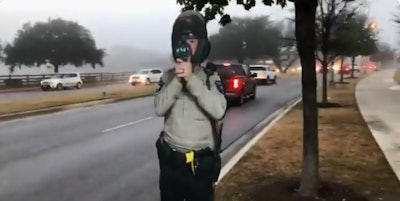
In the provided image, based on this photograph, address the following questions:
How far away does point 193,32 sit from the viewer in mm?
3027

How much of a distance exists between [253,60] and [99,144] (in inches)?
2762

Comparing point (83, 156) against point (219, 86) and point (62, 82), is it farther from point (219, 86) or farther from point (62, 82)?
point (62, 82)

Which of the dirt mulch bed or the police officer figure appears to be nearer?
the police officer figure

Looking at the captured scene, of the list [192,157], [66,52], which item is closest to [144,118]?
[192,157]

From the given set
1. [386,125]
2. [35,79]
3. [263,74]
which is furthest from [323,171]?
[35,79]

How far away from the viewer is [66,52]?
180ft

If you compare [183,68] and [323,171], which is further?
[323,171]

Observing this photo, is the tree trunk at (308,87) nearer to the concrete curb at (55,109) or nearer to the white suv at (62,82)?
the concrete curb at (55,109)

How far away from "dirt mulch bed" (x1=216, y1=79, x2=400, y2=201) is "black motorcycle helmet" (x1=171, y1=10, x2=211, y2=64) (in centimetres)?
323

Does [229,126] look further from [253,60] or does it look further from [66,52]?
[253,60]

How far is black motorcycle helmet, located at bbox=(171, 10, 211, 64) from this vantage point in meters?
3.01

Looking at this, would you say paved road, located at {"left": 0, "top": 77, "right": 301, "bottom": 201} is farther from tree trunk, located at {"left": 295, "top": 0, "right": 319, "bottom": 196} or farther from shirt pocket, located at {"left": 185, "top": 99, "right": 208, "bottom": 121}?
shirt pocket, located at {"left": 185, "top": 99, "right": 208, "bottom": 121}

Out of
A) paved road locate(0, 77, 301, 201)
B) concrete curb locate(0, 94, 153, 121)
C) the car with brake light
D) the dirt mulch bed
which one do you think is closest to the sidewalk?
the dirt mulch bed

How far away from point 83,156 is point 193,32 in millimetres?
6767
